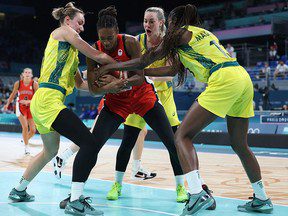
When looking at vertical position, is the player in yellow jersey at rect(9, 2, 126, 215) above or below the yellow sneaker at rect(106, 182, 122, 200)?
above

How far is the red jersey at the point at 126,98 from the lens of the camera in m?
4.52

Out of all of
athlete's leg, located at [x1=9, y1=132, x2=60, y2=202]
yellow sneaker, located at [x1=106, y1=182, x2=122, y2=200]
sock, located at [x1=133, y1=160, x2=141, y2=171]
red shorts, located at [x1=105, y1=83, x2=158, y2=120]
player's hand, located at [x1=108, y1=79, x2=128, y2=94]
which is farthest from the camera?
sock, located at [x1=133, y1=160, x2=141, y2=171]

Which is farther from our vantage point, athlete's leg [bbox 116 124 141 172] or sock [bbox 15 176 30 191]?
athlete's leg [bbox 116 124 141 172]

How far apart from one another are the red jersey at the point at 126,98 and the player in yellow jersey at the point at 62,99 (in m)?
0.37

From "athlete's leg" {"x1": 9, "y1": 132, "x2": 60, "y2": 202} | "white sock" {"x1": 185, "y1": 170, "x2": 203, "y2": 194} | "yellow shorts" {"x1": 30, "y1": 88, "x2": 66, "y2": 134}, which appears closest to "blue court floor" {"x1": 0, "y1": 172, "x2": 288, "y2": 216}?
"athlete's leg" {"x1": 9, "y1": 132, "x2": 60, "y2": 202}

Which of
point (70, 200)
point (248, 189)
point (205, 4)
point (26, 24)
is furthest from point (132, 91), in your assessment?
point (26, 24)

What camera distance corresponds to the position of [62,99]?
4367 millimetres

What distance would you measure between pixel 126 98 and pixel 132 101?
0.25ft

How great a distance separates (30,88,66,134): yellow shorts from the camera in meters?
4.18

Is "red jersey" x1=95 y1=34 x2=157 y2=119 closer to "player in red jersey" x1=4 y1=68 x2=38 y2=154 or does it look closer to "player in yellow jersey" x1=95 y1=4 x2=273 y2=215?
"player in yellow jersey" x1=95 y1=4 x2=273 y2=215

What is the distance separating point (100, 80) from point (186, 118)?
991 millimetres

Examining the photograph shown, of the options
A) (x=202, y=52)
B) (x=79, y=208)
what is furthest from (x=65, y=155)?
(x=202, y=52)

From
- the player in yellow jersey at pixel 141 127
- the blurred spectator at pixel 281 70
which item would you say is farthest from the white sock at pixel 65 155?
the blurred spectator at pixel 281 70

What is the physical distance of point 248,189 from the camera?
Answer: 5609 mm
